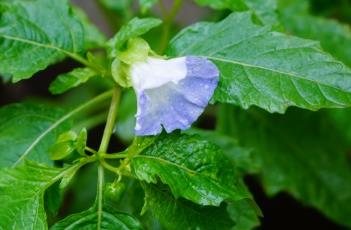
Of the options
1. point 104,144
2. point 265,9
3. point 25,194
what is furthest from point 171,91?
point 265,9

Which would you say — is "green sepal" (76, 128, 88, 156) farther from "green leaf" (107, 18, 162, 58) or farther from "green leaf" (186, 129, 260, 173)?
"green leaf" (186, 129, 260, 173)

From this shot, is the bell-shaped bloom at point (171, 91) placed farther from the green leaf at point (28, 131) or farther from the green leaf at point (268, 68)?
the green leaf at point (28, 131)

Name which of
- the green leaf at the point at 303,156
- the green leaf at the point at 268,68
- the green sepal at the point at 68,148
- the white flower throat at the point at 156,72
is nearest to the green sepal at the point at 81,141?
the green sepal at the point at 68,148

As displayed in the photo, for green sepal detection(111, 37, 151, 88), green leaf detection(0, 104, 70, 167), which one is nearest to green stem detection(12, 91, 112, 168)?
green leaf detection(0, 104, 70, 167)

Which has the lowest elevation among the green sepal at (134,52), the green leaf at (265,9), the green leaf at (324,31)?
the green leaf at (324,31)

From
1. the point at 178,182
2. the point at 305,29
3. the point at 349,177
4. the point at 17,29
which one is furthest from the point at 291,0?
the point at 178,182

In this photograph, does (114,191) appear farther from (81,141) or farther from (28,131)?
(28,131)

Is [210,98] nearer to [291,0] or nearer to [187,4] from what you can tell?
[291,0]

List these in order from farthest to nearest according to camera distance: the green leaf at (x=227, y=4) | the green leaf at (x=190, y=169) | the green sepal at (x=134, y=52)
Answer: the green leaf at (x=227, y=4) < the green sepal at (x=134, y=52) < the green leaf at (x=190, y=169)
